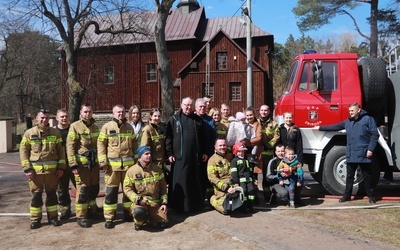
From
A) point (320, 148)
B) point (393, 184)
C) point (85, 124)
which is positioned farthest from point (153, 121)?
point (393, 184)

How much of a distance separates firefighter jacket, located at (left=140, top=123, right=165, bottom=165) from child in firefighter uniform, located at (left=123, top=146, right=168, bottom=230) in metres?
0.47

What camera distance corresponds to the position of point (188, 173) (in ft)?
21.1

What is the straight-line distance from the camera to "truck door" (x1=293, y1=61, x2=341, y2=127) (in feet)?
24.2

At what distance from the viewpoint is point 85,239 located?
211 inches

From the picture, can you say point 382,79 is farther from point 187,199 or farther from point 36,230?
point 36,230

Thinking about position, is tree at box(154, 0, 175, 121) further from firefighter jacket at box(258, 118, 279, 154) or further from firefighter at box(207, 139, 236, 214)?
firefighter at box(207, 139, 236, 214)

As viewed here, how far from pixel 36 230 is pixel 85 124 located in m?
1.80

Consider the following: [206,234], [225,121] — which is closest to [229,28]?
[225,121]

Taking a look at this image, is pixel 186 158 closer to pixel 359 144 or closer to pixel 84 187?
pixel 84 187

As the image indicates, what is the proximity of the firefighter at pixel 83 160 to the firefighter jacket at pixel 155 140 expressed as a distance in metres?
0.83

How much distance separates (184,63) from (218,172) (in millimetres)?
27500

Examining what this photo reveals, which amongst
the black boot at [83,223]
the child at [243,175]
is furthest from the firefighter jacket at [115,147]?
the child at [243,175]

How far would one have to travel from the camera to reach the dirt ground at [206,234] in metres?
4.93

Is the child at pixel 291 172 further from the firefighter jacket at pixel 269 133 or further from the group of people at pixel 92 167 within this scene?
the group of people at pixel 92 167
